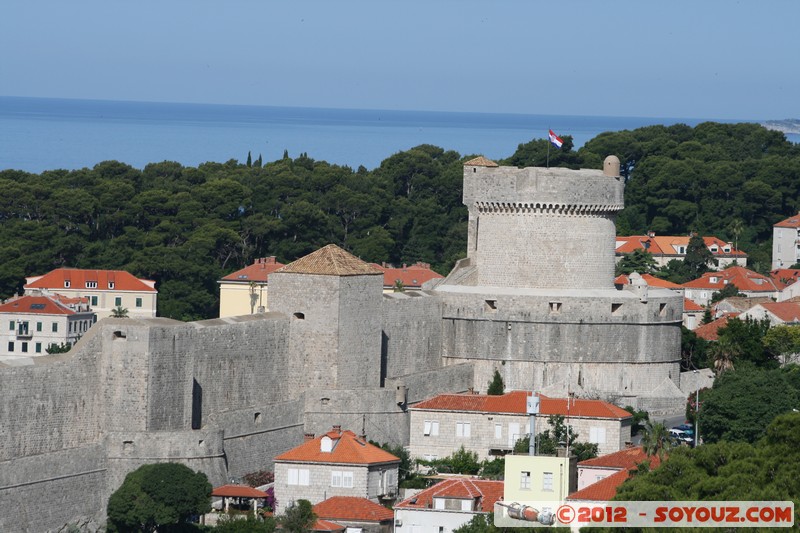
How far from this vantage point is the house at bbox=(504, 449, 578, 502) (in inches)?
1698

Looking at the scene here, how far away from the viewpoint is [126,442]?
1902 inches

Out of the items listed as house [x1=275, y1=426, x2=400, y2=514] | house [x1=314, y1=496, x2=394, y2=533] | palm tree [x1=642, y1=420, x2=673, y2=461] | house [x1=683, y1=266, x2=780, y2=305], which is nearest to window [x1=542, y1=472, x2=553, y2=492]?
palm tree [x1=642, y1=420, x2=673, y2=461]

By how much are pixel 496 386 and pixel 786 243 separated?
52205 mm

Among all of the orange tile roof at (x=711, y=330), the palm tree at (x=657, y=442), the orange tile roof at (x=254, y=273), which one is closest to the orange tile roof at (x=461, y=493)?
the palm tree at (x=657, y=442)

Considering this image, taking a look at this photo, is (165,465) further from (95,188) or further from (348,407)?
(95,188)

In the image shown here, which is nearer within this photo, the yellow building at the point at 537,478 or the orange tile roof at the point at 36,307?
the yellow building at the point at 537,478

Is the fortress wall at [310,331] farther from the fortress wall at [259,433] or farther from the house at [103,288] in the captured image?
the house at [103,288]

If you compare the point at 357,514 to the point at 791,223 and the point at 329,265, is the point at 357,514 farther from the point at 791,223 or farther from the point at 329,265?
the point at 791,223

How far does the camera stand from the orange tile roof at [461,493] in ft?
150

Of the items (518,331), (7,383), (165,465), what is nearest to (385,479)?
(165,465)

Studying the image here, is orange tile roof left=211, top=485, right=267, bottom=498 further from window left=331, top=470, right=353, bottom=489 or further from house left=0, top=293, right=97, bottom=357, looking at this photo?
house left=0, top=293, right=97, bottom=357

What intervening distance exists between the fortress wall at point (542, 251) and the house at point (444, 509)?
49.9ft

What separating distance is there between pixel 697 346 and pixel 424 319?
34.0ft

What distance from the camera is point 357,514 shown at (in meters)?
46.4
